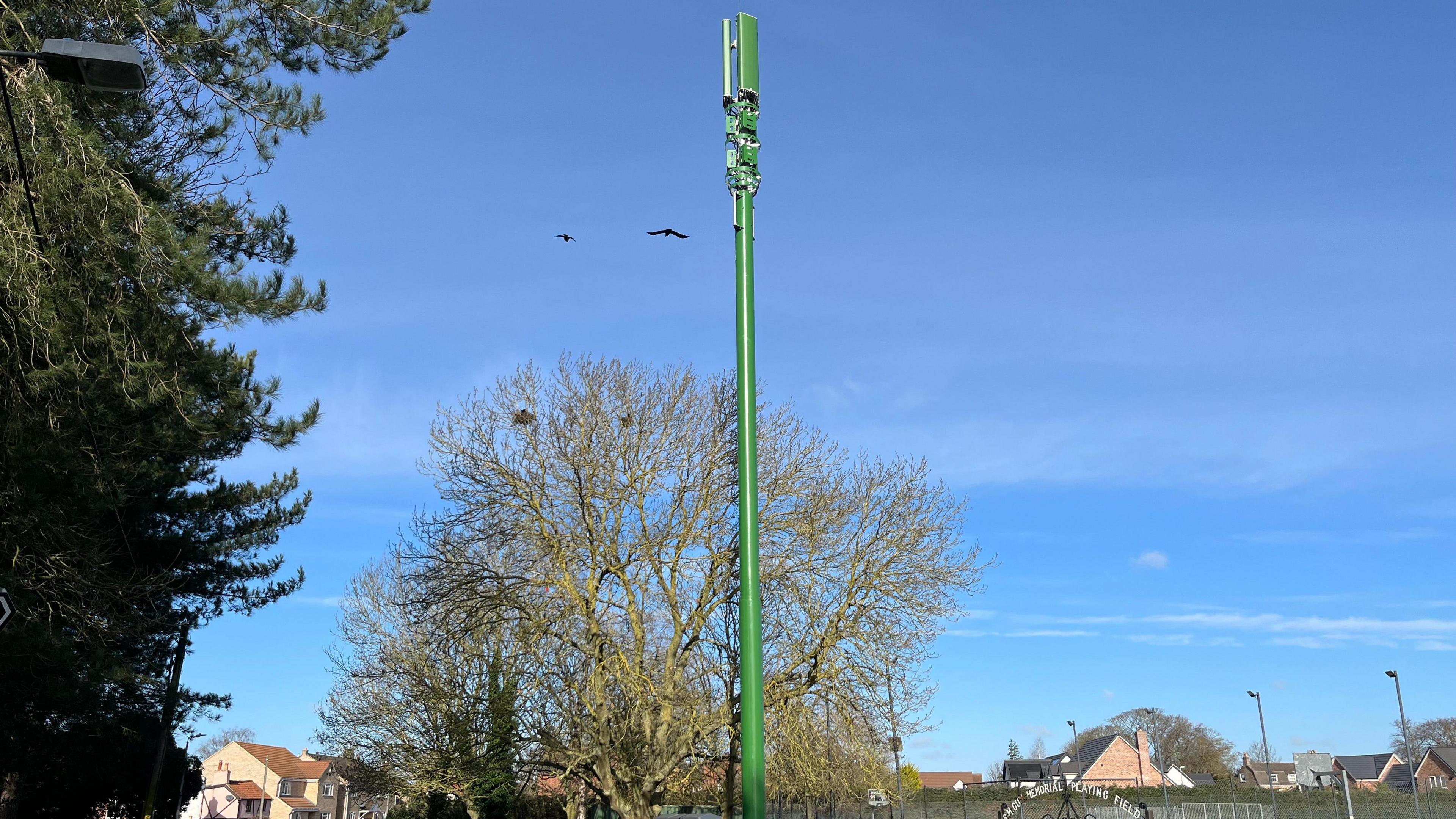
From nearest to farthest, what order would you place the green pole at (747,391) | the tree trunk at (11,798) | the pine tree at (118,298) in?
the green pole at (747,391)
the pine tree at (118,298)
the tree trunk at (11,798)

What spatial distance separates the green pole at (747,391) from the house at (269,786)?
85959 mm

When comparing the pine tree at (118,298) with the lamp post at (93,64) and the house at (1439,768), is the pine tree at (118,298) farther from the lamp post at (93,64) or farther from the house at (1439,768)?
the house at (1439,768)

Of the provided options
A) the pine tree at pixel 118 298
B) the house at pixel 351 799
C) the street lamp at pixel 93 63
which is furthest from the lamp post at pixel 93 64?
the house at pixel 351 799

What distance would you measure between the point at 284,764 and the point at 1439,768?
309ft

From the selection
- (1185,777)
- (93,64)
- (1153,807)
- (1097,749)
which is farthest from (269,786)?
(93,64)

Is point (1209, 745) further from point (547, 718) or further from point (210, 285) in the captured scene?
point (210, 285)

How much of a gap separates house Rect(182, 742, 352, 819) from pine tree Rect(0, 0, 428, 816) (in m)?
77.3

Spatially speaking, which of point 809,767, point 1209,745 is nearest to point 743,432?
point 809,767

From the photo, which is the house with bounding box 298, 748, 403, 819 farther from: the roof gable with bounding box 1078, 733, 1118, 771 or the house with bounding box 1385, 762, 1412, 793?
the house with bounding box 1385, 762, 1412, 793

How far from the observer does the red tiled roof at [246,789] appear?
87.1 metres

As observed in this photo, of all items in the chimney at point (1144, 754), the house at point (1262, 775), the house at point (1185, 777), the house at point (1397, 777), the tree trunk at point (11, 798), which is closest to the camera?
the tree trunk at point (11, 798)

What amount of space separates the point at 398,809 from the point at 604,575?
104 ft

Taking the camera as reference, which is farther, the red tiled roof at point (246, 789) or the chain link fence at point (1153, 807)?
the red tiled roof at point (246, 789)

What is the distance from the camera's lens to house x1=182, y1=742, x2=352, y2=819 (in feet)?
279
